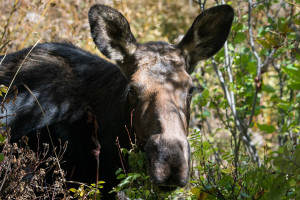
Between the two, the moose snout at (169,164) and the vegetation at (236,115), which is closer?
the moose snout at (169,164)

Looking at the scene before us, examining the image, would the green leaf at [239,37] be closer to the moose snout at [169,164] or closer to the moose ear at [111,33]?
the moose ear at [111,33]

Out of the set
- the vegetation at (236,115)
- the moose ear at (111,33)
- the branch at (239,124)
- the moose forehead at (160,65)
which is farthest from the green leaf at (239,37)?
the moose ear at (111,33)

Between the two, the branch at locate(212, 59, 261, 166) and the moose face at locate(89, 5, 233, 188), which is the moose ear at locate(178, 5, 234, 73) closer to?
the moose face at locate(89, 5, 233, 188)

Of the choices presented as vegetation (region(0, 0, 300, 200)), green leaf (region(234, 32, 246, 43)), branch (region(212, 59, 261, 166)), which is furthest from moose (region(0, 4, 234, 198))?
branch (region(212, 59, 261, 166))

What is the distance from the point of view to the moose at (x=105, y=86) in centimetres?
458

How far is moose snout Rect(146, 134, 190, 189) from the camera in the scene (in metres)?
3.68

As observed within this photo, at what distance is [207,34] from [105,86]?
141 centimetres

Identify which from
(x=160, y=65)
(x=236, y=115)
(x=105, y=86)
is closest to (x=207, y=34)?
(x=160, y=65)

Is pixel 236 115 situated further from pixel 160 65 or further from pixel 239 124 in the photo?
pixel 160 65

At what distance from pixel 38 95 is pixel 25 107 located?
0.21m

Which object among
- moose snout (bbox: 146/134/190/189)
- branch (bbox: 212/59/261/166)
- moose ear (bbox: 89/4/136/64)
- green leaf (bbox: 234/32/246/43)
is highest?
green leaf (bbox: 234/32/246/43)

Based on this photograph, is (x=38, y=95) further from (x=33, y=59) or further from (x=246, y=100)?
(x=246, y=100)

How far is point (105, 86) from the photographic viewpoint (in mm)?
5324

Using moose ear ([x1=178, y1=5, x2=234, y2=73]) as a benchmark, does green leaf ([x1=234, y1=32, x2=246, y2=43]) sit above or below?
above
